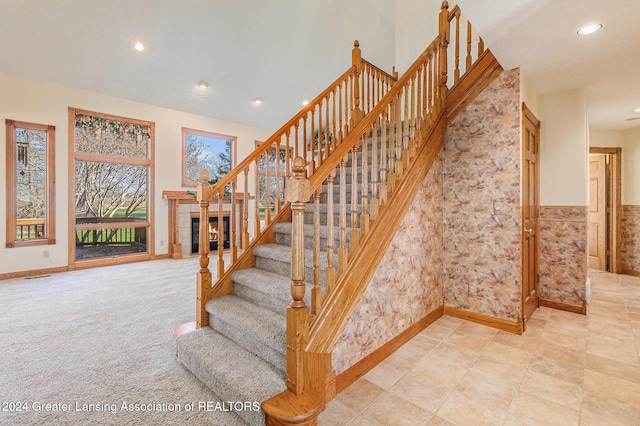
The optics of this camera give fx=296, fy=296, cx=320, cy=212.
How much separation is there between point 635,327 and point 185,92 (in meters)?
6.95

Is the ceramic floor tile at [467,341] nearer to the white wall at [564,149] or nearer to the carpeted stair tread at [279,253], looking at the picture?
the carpeted stair tread at [279,253]

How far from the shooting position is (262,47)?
507 cm

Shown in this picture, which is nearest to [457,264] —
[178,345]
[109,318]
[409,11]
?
[178,345]

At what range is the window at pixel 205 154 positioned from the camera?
20.8 ft

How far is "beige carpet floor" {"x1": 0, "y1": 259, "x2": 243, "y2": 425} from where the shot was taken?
1.67 m

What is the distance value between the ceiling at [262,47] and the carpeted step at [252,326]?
2.43 m

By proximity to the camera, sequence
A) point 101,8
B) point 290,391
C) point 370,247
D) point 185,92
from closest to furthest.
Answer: point 290,391 < point 370,247 < point 101,8 < point 185,92

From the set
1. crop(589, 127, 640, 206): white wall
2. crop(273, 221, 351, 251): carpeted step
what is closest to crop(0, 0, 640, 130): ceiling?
crop(589, 127, 640, 206): white wall

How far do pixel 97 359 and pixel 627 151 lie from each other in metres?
7.53

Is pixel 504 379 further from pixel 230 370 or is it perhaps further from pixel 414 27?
pixel 414 27

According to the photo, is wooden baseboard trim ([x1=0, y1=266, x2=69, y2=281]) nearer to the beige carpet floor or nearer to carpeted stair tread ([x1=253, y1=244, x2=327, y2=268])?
the beige carpet floor

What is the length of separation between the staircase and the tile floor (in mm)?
355

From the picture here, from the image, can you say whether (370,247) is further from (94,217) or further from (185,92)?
(94,217)

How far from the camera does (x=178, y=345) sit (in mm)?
2162
